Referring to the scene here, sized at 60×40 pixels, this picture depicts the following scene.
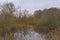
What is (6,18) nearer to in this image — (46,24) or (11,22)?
(11,22)

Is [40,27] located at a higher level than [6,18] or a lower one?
lower

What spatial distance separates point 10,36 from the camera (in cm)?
632

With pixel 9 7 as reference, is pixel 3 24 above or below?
below

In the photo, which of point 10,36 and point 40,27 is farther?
point 40,27

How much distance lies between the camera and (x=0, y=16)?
48.0 ft

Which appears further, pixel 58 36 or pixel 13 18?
pixel 13 18

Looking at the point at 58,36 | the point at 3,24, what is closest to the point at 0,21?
the point at 3,24

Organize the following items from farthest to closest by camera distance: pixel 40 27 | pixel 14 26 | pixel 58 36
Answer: pixel 40 27
pixel 14 26
pixel 58 36

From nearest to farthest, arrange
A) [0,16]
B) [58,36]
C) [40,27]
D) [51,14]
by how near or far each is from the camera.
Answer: [58,36], [0,16], [51,14], [40,27]

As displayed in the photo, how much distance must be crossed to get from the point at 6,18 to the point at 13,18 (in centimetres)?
77

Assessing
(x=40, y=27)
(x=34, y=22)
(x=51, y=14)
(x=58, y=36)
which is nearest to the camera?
(x=58, y=36)

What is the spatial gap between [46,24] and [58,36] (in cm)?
949

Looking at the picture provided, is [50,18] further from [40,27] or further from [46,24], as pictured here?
[40,27]

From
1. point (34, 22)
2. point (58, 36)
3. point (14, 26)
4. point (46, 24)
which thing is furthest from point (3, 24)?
point (58, 36)
